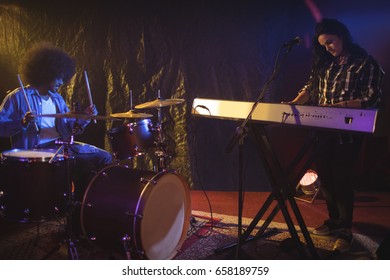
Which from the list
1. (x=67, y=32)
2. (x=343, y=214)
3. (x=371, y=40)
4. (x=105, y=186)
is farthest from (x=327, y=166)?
(x=67, y=32)

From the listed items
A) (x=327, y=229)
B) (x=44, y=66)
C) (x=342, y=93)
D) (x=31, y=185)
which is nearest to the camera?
(x=31, y=185)

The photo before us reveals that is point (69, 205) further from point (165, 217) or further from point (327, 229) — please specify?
point (327, 229)

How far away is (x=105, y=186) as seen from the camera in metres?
2.49

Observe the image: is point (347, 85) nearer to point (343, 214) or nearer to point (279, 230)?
point (343, 214)

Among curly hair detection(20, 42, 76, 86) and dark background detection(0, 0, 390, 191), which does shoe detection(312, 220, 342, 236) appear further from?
curly hair detection(20, 42, 76, 86)

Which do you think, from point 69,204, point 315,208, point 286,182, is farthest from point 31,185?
point 315,208

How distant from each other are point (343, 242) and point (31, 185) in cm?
228

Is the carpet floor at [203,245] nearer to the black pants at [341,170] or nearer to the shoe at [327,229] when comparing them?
the shoe at [327,229]

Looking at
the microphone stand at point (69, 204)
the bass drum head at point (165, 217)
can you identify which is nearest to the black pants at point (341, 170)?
the bass drum head at point (165, 217)

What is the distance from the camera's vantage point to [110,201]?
2430mm

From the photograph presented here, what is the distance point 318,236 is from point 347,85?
1.23 meters

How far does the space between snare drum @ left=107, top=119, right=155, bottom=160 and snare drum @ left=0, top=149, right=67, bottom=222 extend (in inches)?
22.3

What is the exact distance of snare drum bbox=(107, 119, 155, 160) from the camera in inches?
123

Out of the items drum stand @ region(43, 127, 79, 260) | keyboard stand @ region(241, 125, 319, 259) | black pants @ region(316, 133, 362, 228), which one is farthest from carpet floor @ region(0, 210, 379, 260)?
black pants @ region(316, 133, 362, 228)
